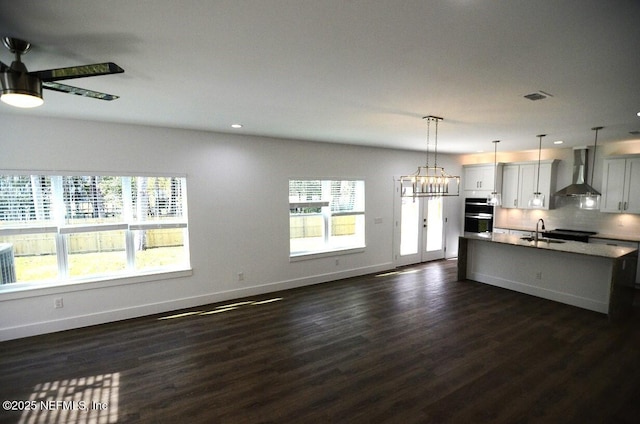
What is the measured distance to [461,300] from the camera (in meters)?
4.98

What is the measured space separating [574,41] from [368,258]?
5215mm

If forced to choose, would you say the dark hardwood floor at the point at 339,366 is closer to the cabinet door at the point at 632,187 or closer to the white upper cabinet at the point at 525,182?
the cabinet door at the point at 632,187

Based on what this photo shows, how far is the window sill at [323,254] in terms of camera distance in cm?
570

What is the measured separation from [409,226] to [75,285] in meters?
6.39

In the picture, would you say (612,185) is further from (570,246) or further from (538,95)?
(538,95)

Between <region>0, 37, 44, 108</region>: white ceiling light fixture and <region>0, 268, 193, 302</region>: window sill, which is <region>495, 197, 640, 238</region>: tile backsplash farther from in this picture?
<region>0, 37, 44, 108</region>: white ceiling light fixture

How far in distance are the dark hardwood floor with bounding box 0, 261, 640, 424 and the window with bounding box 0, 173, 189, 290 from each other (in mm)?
828

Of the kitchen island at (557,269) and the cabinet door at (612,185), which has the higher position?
the cabinet door at (612,185)

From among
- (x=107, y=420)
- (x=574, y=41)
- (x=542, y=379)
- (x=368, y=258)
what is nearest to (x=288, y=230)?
(x=368, y=258)

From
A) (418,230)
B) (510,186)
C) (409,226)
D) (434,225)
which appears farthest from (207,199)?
(510,186)

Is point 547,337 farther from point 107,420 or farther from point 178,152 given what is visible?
point 178,152

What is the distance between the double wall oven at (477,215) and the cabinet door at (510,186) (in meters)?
0.37

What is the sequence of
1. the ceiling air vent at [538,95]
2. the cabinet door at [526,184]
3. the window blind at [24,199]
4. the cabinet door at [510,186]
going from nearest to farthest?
the ceiling air vent at [538,95] < the window blind at [24,199] < the cabinet door at [526,184] < the cabinet door at [510,186]

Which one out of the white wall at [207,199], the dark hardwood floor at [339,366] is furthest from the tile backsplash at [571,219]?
the white wall at [207,199]
